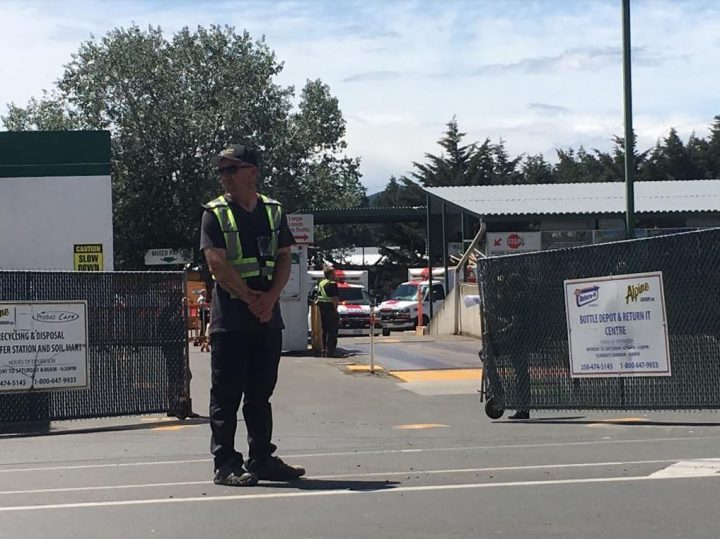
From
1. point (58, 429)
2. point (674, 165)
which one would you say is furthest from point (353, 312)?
point (674, 165)

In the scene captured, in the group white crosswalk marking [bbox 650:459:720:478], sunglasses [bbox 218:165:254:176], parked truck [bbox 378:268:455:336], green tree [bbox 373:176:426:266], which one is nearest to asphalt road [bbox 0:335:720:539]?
white crosswalk marking [bbox 650:459:720:478]

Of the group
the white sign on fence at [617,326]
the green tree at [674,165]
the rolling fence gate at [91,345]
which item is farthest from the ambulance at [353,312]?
the green tree at [674,165]

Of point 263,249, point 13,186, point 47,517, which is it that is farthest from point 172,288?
point 13,186

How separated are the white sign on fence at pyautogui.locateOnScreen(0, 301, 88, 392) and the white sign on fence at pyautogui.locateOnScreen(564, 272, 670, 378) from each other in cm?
501

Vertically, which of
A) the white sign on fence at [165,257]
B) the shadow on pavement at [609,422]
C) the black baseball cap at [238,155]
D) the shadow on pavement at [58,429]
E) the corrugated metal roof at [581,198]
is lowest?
the shadow on pavement at [609,422]

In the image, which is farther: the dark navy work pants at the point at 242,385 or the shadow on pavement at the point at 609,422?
the shadow on pavement at the point at 609,422

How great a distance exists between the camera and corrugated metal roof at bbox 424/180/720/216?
34.0 m

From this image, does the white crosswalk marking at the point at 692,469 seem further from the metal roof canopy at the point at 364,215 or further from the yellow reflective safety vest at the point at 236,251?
the metal roof canopy at the point at 364,215

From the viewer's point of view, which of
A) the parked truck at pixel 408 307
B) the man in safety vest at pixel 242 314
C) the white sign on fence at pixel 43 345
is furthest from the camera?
the parked truck at pixel 408 307

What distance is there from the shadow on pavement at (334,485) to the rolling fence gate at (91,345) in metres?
4.77

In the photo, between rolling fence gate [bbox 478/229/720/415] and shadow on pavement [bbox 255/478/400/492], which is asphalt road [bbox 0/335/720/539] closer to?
shadow on pavement [bbox 255/478/400/492]

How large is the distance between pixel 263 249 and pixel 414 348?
14124mm

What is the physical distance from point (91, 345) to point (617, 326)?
17.6 ft

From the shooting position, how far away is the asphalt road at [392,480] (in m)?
5.52
